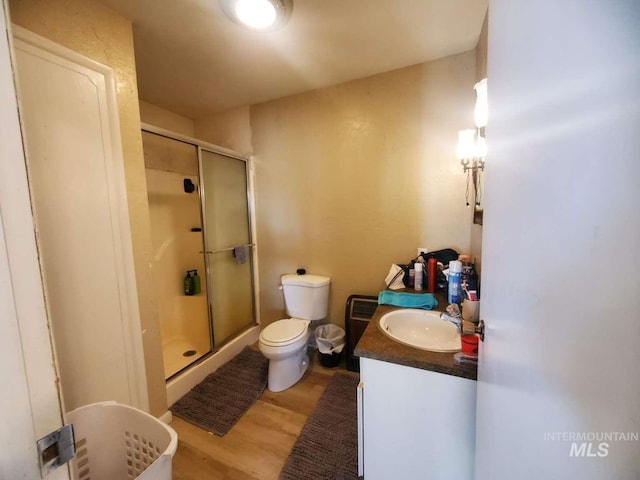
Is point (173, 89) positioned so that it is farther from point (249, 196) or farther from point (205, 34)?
point (249, 196)

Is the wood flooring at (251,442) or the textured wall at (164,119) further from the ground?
the textured wall at (164,119)

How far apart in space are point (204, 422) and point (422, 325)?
1.50 m

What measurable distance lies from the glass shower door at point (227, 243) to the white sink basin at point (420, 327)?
1623 mm

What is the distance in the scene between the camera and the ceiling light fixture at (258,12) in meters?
1.19

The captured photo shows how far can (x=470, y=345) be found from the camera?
0.87m

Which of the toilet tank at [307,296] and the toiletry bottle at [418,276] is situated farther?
the toilet tank at [307,296]

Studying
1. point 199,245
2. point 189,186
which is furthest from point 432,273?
point 189,186

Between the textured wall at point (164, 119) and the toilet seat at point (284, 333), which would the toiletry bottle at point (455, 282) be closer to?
the toilet seat at point (284, 333)

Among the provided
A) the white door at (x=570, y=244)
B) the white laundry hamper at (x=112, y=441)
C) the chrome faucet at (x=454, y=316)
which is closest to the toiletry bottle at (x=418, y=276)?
the chrome faucet at (x=454, y=316)

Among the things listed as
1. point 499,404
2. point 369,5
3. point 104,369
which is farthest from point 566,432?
point 369,5

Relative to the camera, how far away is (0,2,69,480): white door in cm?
32

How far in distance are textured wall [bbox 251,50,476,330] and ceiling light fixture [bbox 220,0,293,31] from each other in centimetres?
81

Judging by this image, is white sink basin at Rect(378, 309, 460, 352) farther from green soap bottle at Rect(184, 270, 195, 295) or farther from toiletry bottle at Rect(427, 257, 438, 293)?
green soap bottle at Rect(184, 270, 195, 295)

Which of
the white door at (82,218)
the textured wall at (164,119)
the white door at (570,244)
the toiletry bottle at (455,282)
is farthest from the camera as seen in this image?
the textured wall at (164,119)
